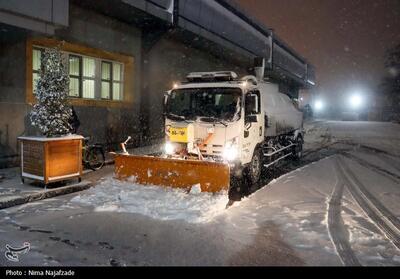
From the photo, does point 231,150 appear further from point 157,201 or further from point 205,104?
point 157,201

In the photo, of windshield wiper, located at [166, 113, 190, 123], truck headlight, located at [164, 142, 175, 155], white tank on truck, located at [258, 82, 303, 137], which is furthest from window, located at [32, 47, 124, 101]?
white tank on truck, located at [258, 82, 303, 137]

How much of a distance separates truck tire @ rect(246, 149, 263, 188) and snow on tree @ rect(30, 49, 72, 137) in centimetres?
470

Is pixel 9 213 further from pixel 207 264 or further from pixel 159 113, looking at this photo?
pixel 159 113

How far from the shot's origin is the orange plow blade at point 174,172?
7.51 meters

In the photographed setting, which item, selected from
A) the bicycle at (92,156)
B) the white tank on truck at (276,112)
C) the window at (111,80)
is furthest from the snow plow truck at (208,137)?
the window at (111,80)

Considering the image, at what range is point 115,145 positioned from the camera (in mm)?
14711

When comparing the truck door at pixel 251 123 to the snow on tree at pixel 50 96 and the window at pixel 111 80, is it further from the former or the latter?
the window at pixel 111 80

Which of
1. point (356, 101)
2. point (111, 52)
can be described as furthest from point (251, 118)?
point (356, 101)

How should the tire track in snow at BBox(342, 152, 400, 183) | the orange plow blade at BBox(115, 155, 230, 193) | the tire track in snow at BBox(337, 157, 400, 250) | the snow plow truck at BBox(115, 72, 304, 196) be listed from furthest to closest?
1. the tire track in snow at BBox(342, 152, 400, 183)
2. the snow plow truck at BBox(115, 72, 304, 196)
3. the orange plow blade at BBox(115, 155, 230, 193)
4. the tire track in snow at BBox(337, 157, 400, 250)

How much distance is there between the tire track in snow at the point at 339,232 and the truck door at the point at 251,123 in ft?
7.36

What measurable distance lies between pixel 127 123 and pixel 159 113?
A: 269 centimetres

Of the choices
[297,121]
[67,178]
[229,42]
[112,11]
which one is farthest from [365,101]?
[67,178]

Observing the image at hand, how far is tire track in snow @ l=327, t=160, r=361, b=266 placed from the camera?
468 centimetres

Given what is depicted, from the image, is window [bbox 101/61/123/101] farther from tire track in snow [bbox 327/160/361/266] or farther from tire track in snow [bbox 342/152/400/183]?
tire track in snow [bbox 342/152/400/183]
